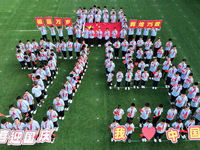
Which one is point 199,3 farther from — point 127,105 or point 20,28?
point 20,28

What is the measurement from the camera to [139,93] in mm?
8258

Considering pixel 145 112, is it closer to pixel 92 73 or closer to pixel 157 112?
pixel 157 112

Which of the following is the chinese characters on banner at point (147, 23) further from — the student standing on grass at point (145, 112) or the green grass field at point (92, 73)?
the student standing on grass at point (145, 112)

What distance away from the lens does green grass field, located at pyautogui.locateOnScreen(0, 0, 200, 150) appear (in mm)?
6604

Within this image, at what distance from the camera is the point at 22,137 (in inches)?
216

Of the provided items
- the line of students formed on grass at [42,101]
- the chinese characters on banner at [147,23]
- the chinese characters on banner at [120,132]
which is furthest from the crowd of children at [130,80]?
the chinese characters on banner at [147,23]

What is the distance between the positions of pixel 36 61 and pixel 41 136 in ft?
18.1

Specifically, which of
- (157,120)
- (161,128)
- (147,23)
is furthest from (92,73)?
(161,128)

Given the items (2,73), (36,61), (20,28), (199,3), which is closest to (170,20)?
(199,3)

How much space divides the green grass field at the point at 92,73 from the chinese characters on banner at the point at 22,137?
1063mm

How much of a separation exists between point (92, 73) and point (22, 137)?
15.7ft

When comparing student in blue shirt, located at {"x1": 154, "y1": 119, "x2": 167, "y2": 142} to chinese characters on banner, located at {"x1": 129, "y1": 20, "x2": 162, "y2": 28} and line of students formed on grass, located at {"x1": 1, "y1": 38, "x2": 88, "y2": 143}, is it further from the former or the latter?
chinese characters on banner, located at {"x1": 129, "y1": 20, "x2": 162, "y2": 28}


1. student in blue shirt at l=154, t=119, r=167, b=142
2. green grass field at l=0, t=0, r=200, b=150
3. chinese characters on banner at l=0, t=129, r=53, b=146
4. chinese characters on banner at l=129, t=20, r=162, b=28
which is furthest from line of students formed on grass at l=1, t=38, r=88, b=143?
student in blue shirt at l=154, t=119, r=167, b=142

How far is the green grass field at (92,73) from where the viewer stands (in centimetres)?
660
